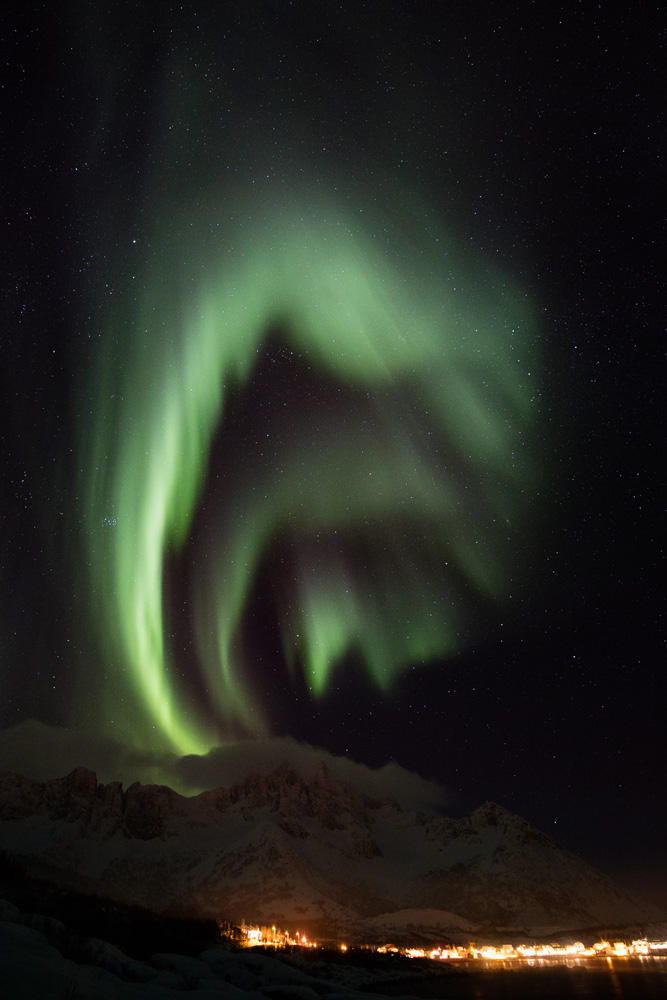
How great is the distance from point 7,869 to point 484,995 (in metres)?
47.3

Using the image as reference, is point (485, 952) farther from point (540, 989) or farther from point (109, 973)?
point (109, 973)

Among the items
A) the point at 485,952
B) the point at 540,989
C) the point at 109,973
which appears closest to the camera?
the point at 109,973

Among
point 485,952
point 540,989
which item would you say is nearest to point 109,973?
point 540,989

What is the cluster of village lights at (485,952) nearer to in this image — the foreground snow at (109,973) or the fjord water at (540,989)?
the fjord water at (540,989)

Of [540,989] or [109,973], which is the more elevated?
[109,973]

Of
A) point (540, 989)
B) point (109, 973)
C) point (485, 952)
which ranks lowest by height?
point (485, 952)

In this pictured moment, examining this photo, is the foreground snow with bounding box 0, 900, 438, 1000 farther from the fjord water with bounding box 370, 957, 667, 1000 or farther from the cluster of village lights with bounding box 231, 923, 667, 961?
the cluster of village lights with bounding box 231, 923, 667, 961

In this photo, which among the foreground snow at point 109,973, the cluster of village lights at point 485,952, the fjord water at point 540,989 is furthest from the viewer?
the cluster of village lights at point 485,952

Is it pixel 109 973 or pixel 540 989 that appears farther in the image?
pixel 540 989

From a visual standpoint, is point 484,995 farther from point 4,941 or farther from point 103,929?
point 4,941

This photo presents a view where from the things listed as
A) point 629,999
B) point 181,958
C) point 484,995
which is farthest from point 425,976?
point 181,958

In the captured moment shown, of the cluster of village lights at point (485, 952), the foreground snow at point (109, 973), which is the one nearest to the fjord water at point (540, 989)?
the foreground snow at point (109, 973)

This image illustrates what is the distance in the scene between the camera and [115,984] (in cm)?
1695

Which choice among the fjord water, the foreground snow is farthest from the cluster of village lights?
the foreground snow
